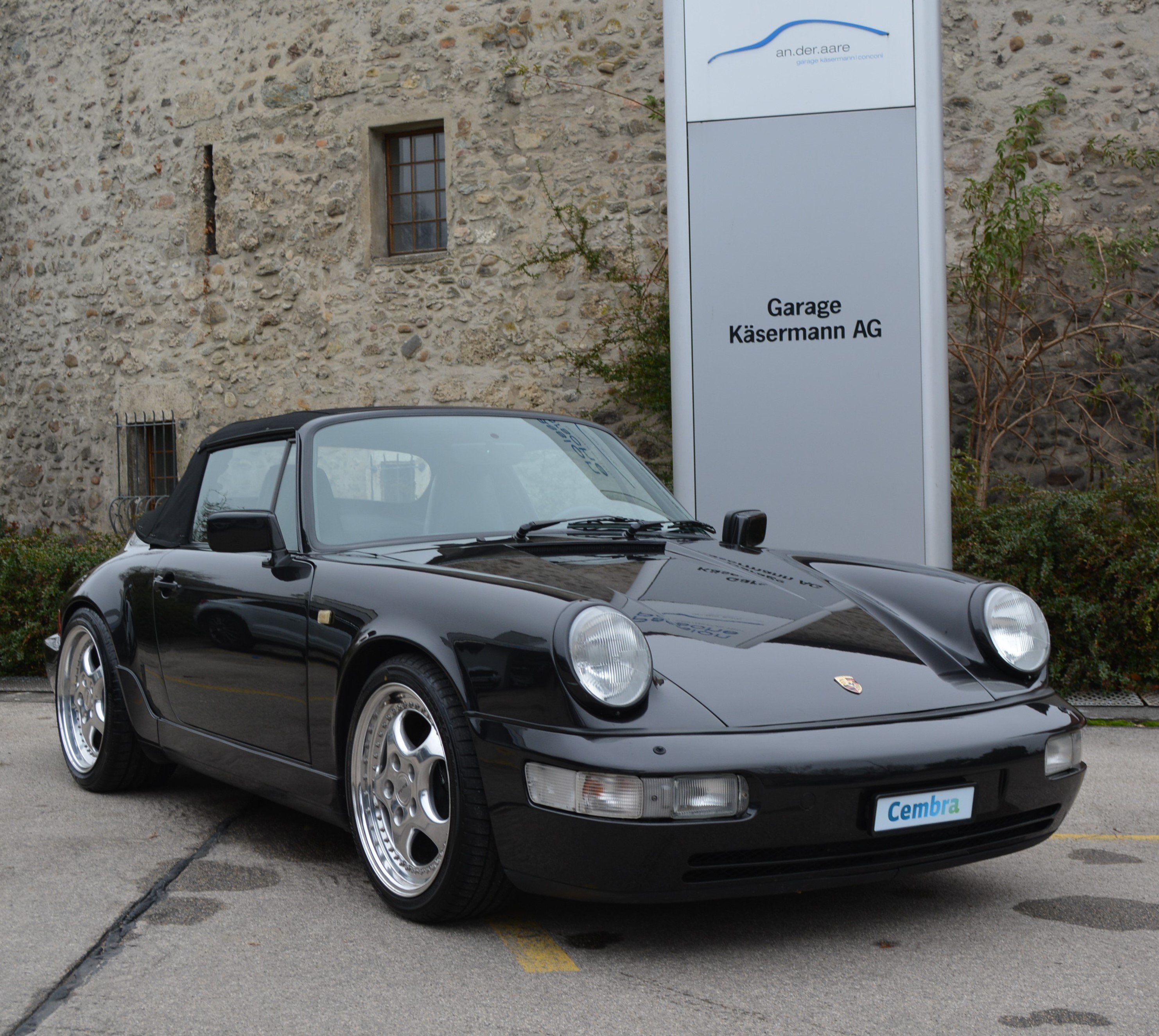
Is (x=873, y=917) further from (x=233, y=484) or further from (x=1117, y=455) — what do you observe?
(x=1117, y=455)

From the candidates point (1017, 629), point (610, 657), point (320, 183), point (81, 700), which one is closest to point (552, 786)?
point (610, 657)

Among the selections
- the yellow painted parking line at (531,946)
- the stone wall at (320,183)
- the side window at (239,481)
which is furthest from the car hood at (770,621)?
the stone wall at (320,183)

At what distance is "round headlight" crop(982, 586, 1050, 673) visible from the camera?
136 inches

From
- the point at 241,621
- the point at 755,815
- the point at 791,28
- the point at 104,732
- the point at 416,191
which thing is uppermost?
the point at 416,191

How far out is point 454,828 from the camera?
3082mm

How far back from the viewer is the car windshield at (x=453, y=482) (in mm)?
4027

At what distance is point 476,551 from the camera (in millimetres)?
3729

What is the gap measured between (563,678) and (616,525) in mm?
1261

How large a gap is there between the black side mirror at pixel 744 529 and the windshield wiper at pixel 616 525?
0.34 ft

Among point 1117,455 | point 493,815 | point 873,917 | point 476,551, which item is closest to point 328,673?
point 476,551

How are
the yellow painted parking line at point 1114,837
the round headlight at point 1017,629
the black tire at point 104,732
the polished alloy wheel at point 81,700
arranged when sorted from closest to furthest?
the round headlight at point 1017,629 → the yellow painted parking line at point 1114,837 → the black tire at point 104,732 → the polished alloy wheel at point 81,700

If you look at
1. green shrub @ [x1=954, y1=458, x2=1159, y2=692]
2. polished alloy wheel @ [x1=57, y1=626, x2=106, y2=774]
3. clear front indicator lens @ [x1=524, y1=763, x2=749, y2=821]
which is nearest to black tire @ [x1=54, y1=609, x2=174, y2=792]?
polished alloy wheel @ [x1=57, y1=626, x2=106, y2=774]

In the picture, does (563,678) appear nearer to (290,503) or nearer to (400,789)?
(400,789)

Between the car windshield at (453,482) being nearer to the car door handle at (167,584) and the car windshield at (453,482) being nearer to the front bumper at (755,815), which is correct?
the car door handle at (167,584)
